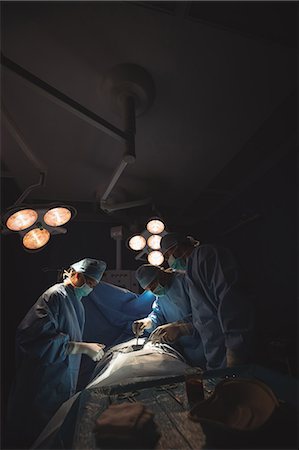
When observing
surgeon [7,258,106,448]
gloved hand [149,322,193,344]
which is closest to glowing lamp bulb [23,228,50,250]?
surgeon [7,258,106,448]

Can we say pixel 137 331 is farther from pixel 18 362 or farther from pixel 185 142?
pixel 185 142

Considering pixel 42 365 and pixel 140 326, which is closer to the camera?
pixel 42 365

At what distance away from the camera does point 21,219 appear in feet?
5.71

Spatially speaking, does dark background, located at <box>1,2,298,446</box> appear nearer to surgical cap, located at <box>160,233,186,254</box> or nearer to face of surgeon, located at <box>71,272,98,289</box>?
surgical cap, located at <box>160,233,186,254</box>

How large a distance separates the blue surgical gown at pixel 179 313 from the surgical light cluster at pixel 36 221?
4.35 feet

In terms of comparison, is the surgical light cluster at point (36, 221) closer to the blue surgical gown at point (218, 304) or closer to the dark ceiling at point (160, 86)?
the dark ceiling at point (160, 86)

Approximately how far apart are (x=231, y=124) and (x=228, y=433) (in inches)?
76.5

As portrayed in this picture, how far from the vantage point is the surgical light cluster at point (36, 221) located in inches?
67.0

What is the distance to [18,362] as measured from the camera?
218 centimetres

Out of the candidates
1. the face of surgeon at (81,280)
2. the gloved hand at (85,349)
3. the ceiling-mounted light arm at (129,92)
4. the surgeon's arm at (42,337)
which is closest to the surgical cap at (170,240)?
the face of surgeon at (81,280)

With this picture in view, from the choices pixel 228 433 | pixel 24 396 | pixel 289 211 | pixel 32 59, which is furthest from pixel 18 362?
pixel 289 211

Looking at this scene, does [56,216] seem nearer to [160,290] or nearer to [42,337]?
[42,337]

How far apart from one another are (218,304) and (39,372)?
1.70 m

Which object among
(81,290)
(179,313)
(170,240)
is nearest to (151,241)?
(170,240)
